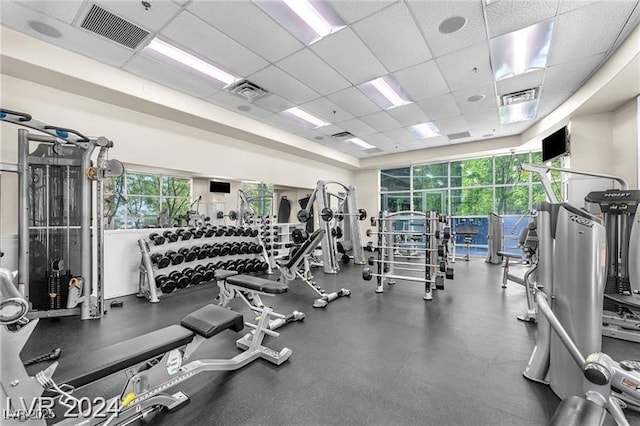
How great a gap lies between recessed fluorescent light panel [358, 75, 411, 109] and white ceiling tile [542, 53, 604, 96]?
2100 mm

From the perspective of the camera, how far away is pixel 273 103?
5.11m

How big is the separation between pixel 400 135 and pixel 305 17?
465 centimetres

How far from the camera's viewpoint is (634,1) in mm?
2678

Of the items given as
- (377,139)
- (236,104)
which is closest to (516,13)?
(236,104)

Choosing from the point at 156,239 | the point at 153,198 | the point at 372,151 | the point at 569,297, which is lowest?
the point at 569,297

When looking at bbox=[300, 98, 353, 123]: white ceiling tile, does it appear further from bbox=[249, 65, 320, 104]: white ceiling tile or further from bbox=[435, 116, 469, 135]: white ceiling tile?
bbox=[435, 116, 469, 135]: white ceiling tile

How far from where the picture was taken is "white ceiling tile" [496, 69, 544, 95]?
406cm

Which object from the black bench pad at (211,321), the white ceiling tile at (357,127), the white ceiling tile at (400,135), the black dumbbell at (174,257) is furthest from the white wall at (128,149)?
the white ceiling tile at (400,135)

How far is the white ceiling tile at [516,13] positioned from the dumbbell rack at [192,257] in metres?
4.86

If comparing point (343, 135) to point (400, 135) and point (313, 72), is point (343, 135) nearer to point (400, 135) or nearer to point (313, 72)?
point (400, 135)

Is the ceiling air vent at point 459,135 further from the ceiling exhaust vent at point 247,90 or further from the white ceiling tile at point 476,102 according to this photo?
the ceiling exhaust vent at point 247,90

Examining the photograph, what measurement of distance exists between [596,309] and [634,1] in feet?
10.8

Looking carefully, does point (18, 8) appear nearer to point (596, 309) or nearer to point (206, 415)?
point (206, 415)

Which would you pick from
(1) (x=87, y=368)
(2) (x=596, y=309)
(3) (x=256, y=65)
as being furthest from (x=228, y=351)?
(3) (x=256, y=65)
